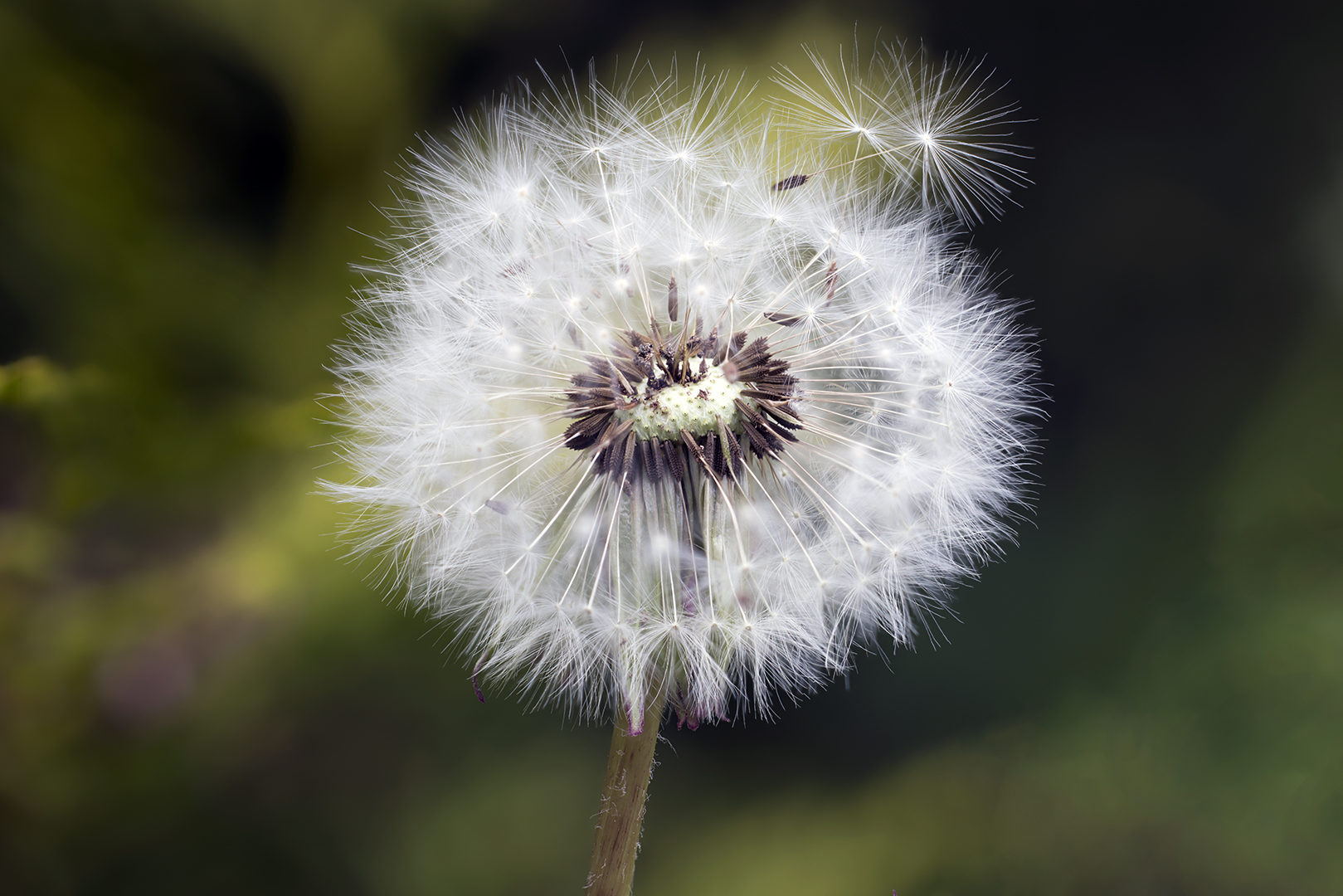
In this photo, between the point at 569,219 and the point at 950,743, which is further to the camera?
the point at 950,743

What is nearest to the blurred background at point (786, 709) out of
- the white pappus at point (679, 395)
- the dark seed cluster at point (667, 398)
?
the white pappus at point (679, 395)

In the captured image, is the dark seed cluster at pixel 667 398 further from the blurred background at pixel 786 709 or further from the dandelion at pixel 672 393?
the blurred background at pixel 786 709

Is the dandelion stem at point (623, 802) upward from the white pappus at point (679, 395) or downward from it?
downward

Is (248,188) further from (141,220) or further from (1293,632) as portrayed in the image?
(1293,632)

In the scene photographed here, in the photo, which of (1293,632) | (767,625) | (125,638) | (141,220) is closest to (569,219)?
(767,625)

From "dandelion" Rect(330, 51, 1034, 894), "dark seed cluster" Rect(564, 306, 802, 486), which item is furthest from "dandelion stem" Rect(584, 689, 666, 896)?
"dark seed cluster" Rect(564, 306, 802, 486)
